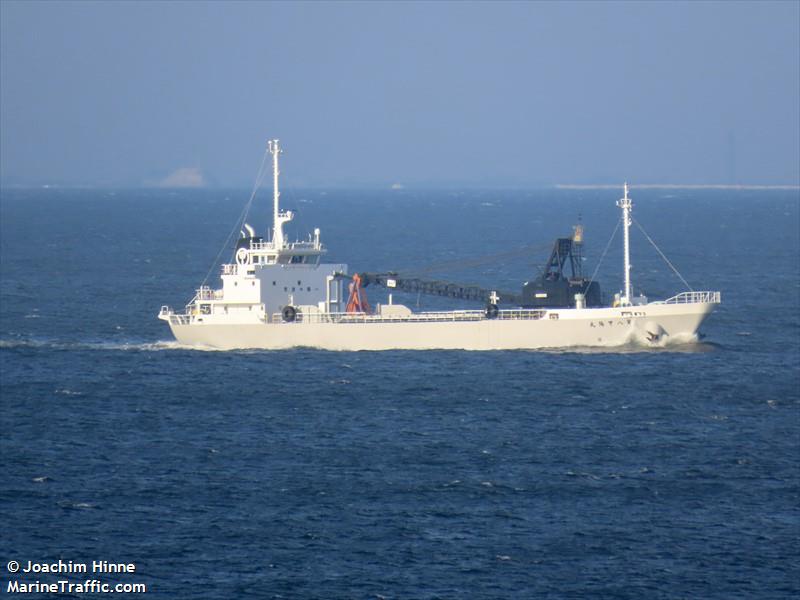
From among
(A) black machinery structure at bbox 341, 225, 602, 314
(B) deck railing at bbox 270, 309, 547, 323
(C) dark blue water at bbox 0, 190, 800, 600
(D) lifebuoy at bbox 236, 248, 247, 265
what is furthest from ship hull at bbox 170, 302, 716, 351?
(D) lifebuoy at bbox 236, 248, 247, 265

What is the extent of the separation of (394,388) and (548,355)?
1015cm

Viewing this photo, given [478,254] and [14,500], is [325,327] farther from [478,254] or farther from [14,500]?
[478,254]

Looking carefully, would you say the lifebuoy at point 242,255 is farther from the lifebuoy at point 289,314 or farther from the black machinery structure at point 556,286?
the black machinery structure at point 556,286

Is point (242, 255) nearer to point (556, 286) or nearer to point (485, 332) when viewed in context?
point (485, 332)

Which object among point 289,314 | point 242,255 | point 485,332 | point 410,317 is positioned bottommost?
point 485,332

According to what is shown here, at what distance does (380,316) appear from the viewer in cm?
6975

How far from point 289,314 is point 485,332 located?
9.30 metres

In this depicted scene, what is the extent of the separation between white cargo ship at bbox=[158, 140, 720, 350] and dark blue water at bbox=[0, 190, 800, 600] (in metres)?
1.15

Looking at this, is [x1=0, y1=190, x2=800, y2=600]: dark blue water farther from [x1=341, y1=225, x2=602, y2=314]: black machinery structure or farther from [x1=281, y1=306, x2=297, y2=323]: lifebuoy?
[x1=341, y1=225, x2=602, y2=314]: black machinery structure

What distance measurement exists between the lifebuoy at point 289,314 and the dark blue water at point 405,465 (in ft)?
5.76

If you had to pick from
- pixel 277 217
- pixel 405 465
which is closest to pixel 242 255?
pixel 277 217

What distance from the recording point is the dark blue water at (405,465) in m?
37.8

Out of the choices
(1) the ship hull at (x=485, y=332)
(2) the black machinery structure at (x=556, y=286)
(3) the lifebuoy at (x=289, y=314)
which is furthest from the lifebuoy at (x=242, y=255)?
(2) the black machinery structure at (x=556, y=286)

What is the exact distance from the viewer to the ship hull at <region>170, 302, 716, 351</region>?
225 feet
